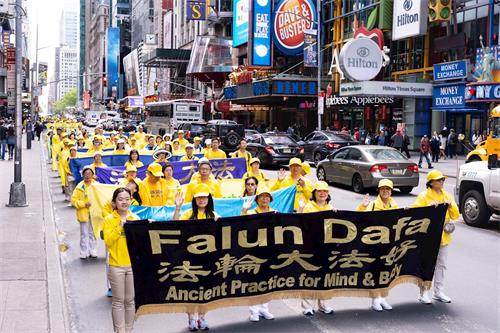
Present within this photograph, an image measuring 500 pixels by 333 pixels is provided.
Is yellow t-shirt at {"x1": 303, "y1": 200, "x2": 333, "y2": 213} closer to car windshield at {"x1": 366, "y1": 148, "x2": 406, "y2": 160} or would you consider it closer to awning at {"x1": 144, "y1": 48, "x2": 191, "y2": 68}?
car windshield at {"x1": 366, "y1": 148, "x2": 406, "y2": 160}

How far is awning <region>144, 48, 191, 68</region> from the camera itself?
91.8 m

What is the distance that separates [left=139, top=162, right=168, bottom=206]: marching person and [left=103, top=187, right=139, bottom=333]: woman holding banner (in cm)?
274

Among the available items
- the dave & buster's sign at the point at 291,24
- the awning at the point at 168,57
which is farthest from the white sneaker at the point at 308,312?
the awning at the point at 168,57

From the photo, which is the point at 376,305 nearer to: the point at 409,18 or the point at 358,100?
the point at 409,18

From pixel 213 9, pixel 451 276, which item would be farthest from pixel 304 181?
pixel 213 9

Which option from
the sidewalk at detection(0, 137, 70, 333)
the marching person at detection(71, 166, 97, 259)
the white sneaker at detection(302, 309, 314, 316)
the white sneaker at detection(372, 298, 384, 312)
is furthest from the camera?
the marching person at detection(71, 166, 97, 259)

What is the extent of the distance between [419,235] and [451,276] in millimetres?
1969

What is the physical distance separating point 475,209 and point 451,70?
2207cm

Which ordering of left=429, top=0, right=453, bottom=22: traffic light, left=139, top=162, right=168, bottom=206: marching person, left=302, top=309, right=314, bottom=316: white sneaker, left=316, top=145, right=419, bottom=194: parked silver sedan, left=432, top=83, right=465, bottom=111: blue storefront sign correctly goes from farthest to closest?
1. left=429, top=0, right=453, bottom=22: traffic light
2. left=432, top=83, right=465, bottom=111: blue storefront sign
3. left=316, top=145, right=419, bottom=194: parked silver sedan
4. left=139, top=162, right=168, bottom=206: marching person
5. left=302, top=309, right=314, bottom=316: white sneaker

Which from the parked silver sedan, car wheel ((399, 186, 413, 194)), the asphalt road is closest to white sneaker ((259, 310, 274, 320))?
the asphalt road

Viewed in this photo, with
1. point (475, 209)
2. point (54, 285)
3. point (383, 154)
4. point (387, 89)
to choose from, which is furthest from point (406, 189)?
point (387, 89)

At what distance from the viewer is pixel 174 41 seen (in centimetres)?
10906

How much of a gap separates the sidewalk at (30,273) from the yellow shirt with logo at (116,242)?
1.15 meters

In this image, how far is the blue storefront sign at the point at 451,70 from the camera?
105 feet
